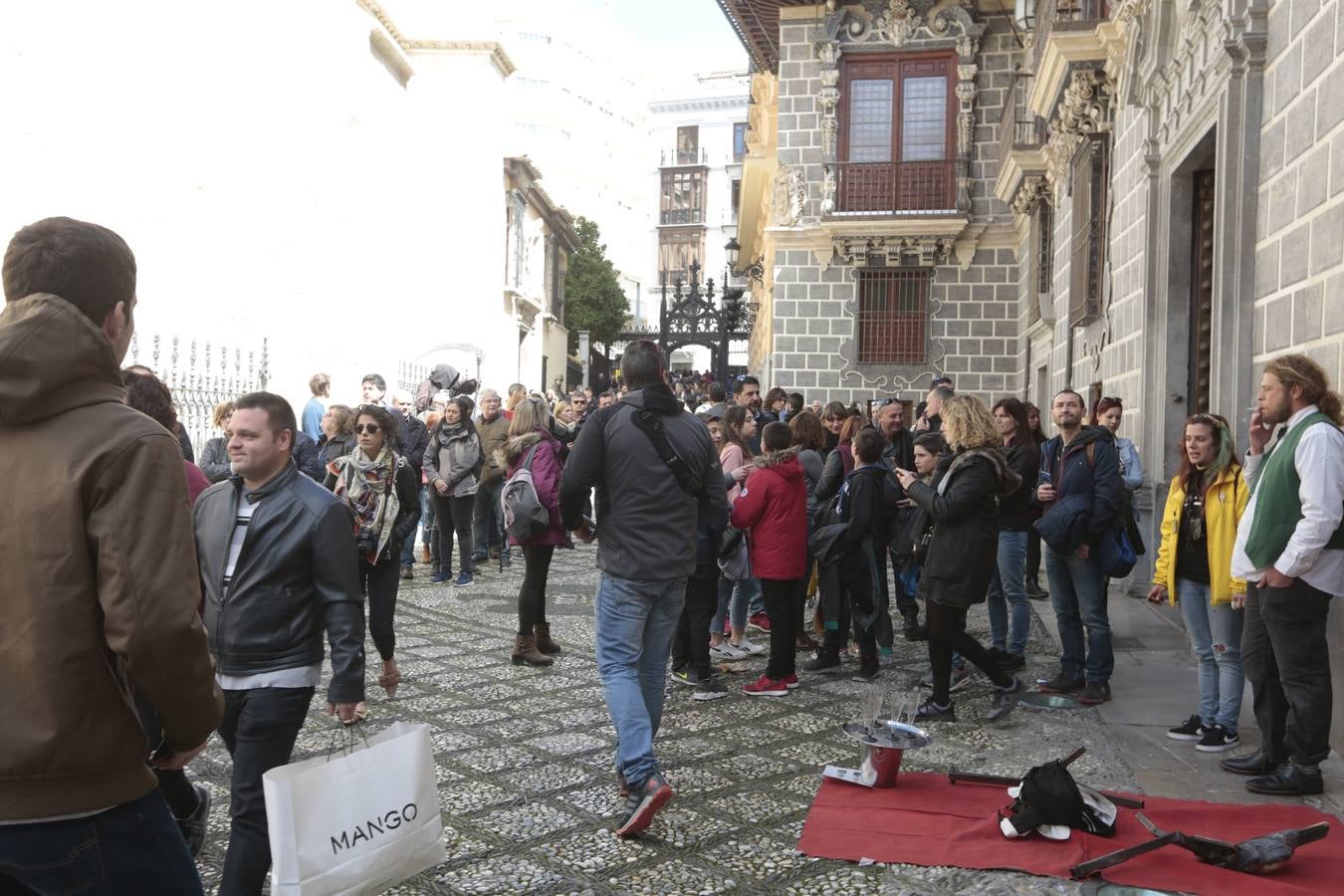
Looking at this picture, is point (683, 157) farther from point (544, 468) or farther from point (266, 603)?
point (266, 603)

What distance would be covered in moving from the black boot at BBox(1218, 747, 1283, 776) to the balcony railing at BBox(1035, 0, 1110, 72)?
8.33 meters

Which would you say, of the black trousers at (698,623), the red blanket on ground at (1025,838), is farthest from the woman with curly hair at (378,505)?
the red blanket on ground at (1025,838)

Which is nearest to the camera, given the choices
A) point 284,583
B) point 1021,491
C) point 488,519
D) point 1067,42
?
point 284,583

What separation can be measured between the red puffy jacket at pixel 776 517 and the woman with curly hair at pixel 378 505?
6.70ft

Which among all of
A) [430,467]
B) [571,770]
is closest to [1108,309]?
[430,467]

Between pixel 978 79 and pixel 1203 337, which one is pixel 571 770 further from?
pixel 978 79

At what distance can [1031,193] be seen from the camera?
17234 millimetres

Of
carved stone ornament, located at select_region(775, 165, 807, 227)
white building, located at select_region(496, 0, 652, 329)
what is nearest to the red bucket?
carved stone ornament, located at select_region(775, 165, 807, 227)

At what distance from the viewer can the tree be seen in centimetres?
5431

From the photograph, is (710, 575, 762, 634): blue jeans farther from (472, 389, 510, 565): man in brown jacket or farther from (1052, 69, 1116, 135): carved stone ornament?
(1052, 69, 1116, 135): carved stone ornament

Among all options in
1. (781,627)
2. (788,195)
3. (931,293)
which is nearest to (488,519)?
(781,627)

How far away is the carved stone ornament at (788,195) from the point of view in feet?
68.3

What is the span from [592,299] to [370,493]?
48.7 m

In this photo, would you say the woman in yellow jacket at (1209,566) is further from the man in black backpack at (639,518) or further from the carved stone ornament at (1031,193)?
the carved stone ornament at (1031,193)
